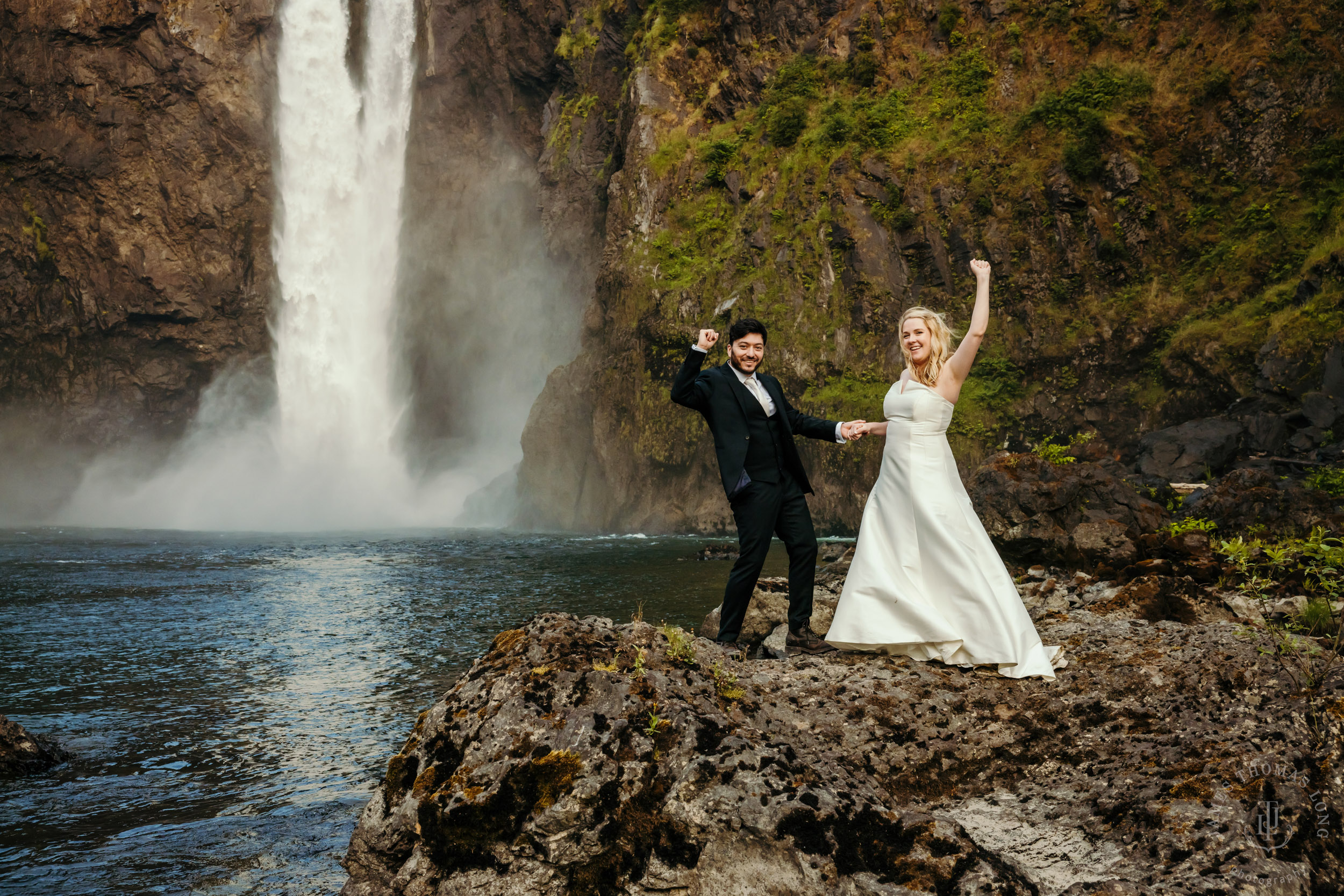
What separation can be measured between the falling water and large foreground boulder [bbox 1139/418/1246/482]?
3576cm

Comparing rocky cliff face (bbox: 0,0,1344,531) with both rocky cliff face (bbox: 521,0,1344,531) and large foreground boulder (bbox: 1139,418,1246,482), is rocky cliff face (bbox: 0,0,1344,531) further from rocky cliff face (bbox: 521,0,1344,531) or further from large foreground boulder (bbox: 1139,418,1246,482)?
large foreground boulder (bbox: 1139,418,1246,482)

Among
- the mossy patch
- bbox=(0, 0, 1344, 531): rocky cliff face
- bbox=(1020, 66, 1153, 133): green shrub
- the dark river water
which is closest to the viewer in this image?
the mossy patch

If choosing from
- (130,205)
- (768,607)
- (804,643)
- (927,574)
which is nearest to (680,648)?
(804,643)

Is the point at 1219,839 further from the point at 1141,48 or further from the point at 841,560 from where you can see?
the point at 1141,48

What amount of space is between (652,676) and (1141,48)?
116 ft

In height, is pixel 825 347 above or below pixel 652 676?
above

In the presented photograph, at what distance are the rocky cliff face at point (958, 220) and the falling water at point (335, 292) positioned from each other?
12.5m

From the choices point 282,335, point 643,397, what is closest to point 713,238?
point 643,397

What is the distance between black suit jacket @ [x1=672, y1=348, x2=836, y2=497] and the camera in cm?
583

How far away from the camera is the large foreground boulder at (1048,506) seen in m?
10.7

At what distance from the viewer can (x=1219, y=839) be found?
2980mm

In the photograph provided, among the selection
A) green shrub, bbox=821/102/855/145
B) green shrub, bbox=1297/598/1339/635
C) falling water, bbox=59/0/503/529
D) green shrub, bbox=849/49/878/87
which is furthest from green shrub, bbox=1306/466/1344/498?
falling water, bbox=59/0/503/529

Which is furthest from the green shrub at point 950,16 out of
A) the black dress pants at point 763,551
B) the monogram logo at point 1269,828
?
the monogram logo at point 1269,828

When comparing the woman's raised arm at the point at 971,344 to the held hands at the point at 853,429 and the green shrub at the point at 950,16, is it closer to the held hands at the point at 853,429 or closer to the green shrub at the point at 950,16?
the held hands at the point at 853,429
